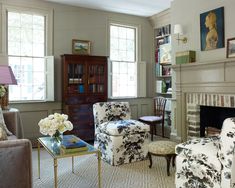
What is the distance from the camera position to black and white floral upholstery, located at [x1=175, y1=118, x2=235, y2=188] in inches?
72.4

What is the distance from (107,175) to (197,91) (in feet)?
6.86

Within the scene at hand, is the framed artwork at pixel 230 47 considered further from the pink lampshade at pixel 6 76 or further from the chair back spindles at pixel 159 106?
the pink lampshade at pixel 6 76

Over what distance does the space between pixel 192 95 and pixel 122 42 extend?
2232 millimetres

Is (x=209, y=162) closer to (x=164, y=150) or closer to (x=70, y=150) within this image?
(x=164, y=150)

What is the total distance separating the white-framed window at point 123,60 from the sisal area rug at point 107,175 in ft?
7.46

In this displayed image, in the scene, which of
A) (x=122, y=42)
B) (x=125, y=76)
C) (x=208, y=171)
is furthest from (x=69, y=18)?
(x=208, y=171)

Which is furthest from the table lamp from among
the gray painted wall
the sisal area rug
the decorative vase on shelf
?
the decorative vase on shelf

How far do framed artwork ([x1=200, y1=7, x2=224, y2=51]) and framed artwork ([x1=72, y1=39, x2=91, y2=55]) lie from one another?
7.50 feet

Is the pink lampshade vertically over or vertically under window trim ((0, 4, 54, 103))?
under

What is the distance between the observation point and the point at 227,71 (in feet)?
11.7

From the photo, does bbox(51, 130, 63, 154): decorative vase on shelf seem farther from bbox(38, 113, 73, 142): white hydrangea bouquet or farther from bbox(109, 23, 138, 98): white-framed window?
bbox(109, 23, 138, 98): white-framed window

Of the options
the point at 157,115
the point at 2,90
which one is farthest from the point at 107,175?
the point at 157,115

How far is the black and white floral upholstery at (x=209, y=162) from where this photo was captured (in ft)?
6.03

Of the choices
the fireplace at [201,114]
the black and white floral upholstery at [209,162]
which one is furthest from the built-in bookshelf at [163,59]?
the black and white floral upholstery at [209,162]
